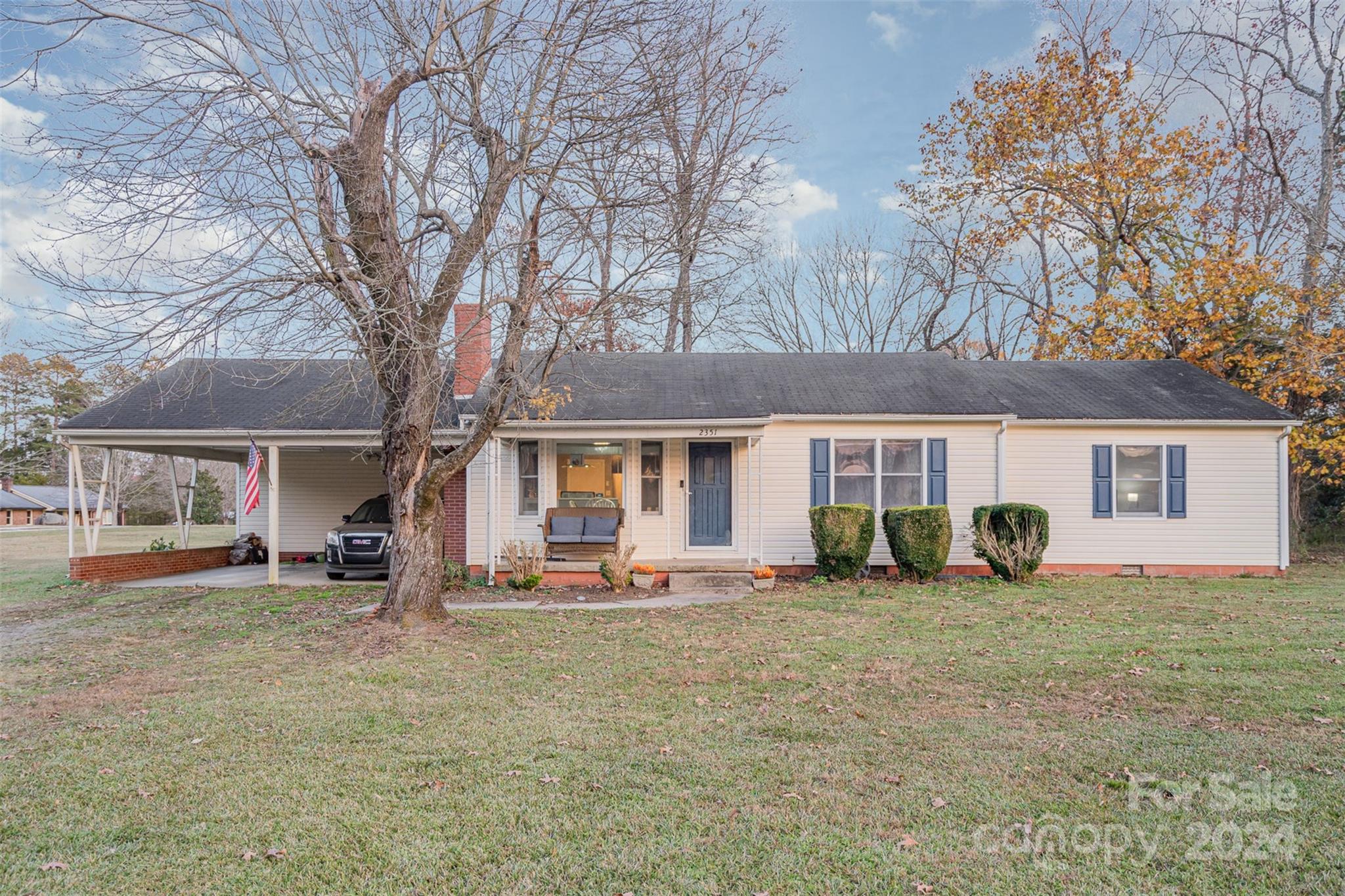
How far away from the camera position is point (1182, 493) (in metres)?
12.7

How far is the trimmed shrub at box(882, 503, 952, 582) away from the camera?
11688mm

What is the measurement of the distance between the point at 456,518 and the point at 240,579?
13.2ft

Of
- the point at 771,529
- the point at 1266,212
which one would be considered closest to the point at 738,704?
the point at 771,529

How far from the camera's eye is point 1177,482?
41.7ft

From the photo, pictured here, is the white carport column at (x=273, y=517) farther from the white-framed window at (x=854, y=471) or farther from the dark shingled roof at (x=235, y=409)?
the white-framed window at (x=854, y=471)

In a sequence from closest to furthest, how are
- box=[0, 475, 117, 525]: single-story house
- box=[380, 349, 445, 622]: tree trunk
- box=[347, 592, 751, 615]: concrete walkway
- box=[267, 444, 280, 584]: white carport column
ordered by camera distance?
box=[380, 349, 445, 622]: tree trunk
box=[347, 592, 751, 615]: concrete walkway
box=[267, 444, 280, 584]: white carport column
box=[0, 475, 117, 525]: single-story house

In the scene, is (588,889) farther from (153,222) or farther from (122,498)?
(122,498)

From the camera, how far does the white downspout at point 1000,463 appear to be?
12.6 meters

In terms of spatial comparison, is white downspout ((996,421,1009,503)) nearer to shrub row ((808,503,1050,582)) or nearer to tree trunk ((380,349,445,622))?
shrub row ((808,503,1050,582))

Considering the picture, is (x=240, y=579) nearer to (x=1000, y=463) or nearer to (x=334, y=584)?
(x=334, y=584)

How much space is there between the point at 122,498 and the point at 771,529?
120 ft

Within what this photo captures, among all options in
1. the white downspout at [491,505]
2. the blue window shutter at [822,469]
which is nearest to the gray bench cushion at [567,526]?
the white downspout at [491,505]

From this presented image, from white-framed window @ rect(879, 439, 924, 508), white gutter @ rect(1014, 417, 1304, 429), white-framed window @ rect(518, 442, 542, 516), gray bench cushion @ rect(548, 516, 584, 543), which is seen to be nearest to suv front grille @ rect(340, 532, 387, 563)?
white-framed window @ rect(518, 442, 542, 516)

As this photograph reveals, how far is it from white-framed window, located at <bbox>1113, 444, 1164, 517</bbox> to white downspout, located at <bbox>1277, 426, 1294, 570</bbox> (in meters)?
2.09
